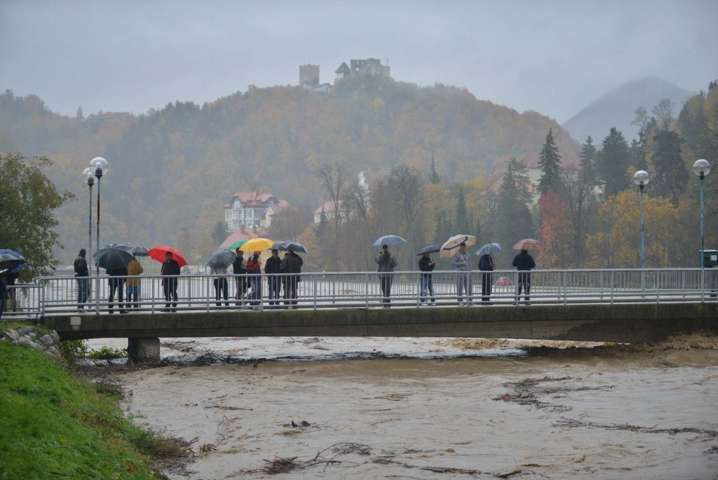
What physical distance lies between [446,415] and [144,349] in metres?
10.9

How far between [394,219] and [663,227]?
108 feet

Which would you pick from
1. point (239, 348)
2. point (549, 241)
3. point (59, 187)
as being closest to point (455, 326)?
point (239, 348)

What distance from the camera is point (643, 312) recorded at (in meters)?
29.8

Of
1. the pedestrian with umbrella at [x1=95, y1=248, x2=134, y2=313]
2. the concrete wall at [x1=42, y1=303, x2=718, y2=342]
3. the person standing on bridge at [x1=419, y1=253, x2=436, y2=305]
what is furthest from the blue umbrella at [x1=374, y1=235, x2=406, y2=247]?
the pedestrian with umbrella at [x1=95, y1=248, x2=134, y2=313]

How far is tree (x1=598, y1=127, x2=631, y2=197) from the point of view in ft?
325

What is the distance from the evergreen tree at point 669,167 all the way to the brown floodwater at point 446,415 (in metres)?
62.6

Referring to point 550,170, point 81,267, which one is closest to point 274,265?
point 81,267

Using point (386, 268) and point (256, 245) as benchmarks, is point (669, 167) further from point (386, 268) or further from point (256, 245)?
point (386, 268)

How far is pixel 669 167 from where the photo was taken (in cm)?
9012

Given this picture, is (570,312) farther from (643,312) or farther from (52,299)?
(52,299)

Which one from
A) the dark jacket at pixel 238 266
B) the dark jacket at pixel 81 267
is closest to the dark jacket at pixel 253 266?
the dark jacket at pixel 238 266

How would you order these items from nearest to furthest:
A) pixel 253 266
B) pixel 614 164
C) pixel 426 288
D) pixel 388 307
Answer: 1. pixel 388 307
2. pixel 426 288
3. pixel 253 266
4. pixel 614 164

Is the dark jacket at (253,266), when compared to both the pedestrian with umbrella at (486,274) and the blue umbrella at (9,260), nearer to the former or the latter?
the pedestrian with umbrella at (486,274)

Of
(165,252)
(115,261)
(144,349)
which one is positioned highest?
(165,252)
